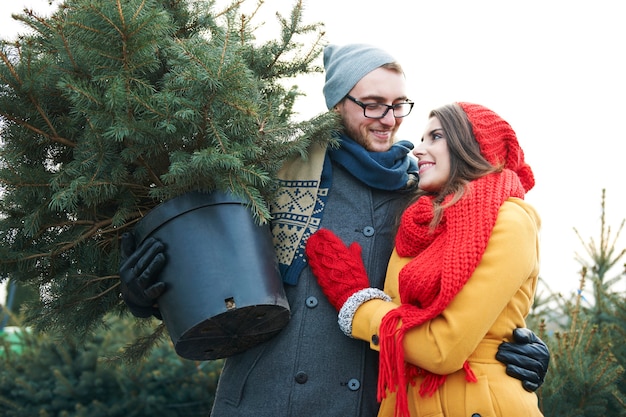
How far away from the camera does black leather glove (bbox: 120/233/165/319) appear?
2.21 m

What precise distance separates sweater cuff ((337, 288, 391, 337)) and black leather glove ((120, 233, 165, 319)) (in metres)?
0.67

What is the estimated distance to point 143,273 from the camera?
2.21 m

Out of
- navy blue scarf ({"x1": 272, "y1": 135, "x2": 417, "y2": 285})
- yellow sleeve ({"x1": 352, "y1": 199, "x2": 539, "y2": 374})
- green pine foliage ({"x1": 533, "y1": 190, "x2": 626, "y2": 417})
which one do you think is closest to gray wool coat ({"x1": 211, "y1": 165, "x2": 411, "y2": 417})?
navy blue scarf ({"x1": 272, "y1": 135, "x2": 417, "y2": 285})

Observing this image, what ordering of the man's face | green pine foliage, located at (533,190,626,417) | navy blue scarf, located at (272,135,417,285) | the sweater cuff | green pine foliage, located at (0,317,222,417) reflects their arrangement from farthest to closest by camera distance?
green pine foliage, located at (0,317,222,417) < green pine foliage, located at (533,190,626,417) < the man's face < navy blue scarf, located at (272,135,417,285) < the sweater cuff

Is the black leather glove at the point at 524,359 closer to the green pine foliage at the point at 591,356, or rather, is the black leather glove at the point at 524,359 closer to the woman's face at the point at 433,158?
→ the woman's face at the point at 433,158

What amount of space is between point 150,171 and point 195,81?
49 centimetres

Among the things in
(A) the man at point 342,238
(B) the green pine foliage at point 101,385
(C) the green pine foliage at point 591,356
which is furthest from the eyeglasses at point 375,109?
(B) the green pine foliage at point 101,385

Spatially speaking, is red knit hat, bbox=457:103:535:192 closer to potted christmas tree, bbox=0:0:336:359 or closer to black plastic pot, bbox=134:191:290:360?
potted christmas tree, bbox=0:0:336:359

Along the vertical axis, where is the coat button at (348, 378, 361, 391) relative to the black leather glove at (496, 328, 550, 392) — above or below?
above

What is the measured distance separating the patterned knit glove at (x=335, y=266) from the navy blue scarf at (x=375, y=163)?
1.07ft

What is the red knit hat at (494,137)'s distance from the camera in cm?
235

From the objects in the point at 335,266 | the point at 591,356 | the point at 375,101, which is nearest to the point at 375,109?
the point at 375,101

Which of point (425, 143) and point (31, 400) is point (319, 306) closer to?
point (425, 143)

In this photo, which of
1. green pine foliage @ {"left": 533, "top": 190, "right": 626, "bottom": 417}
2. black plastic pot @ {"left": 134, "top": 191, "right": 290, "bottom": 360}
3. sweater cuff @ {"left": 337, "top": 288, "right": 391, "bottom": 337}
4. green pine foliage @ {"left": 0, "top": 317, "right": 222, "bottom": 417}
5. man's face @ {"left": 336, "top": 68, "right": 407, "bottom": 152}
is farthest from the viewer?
green pine foliage @ {"left": 0, "top": 317, "right": 222, "bottom": 417}
